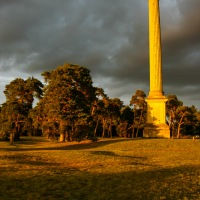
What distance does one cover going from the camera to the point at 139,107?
319ft

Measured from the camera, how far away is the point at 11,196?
13.0m

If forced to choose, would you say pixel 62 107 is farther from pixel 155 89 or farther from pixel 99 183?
pixel 99 183

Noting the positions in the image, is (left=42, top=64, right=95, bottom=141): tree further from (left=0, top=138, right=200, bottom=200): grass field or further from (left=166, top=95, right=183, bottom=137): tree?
(left=166, top=95, right=183, bottom=137): tree

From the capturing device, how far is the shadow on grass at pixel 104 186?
13.4 m

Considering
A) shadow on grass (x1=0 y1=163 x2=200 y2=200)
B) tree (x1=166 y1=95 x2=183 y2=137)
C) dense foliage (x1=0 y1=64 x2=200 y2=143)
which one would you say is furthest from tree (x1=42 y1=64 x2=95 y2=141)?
tree (x1=166 y1=95 x2=183 y2=137)

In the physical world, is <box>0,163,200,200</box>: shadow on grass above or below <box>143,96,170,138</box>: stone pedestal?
below

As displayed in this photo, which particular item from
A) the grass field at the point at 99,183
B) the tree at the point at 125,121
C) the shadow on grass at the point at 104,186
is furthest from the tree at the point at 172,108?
the shadow on grass at the point at 104,186

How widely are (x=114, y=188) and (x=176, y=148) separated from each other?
2731cm

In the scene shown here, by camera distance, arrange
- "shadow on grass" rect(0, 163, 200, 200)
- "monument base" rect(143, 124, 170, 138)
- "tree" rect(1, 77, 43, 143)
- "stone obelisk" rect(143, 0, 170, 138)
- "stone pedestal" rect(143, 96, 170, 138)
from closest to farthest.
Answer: "shadow on grass" rect(0, 163, 200, 200)
"monument base" rect(143, 124, 170, 138)
"stone pedestal" rect(143, 96, 170, 138)
"stone obelisk" rect(143, 0, 170, 138)
"tree" rect(1, 77, 43, 143)

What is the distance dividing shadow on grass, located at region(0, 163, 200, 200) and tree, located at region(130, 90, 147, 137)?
74.6 meters

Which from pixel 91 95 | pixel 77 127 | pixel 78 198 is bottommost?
pixel 78 198

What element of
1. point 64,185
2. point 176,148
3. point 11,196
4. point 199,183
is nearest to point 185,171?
point 199,183

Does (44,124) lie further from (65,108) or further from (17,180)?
(17,180)

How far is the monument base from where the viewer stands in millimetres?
54875
